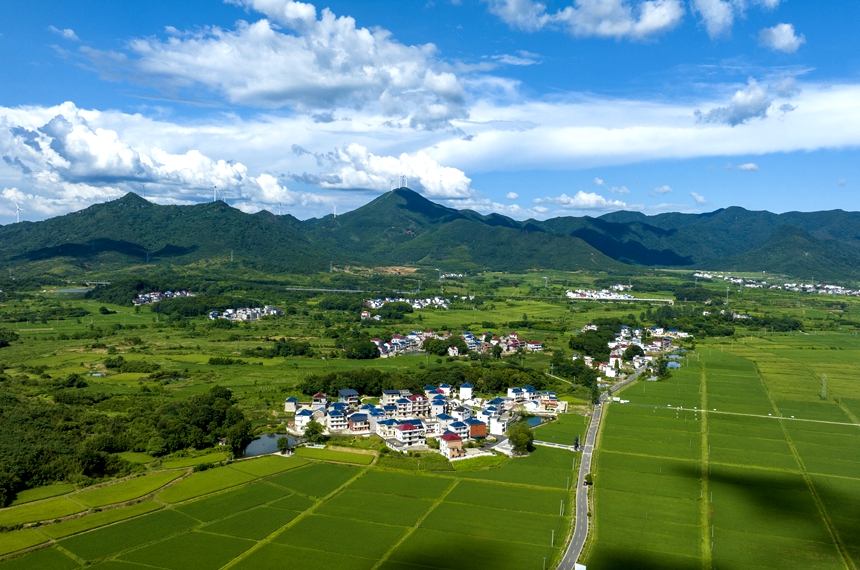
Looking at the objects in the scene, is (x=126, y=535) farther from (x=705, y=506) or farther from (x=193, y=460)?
(x=705, y=506)

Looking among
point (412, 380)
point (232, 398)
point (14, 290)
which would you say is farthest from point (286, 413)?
point (14, 290)

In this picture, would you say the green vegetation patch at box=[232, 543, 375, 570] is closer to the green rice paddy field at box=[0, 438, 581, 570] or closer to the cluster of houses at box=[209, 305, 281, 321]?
the green rice paddy field at box=[0, 438, 581, 570]

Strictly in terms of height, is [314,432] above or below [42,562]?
above

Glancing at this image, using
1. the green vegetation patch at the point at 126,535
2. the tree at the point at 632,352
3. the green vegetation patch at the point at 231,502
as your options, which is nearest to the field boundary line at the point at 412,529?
the green vegetation patch at the point at 231,502

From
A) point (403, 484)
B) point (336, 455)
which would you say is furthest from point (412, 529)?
point (336, 455)

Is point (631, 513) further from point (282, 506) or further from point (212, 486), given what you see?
point (212, 486)

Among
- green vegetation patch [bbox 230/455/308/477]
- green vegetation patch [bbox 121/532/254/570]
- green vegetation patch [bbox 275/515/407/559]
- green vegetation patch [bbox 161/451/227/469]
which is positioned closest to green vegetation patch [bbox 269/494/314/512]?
green vegetation patch [bbox 275/515/407/559]

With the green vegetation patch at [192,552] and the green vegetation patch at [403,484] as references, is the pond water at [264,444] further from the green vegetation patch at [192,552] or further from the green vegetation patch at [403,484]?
the green vegetation patch at [192,552]
